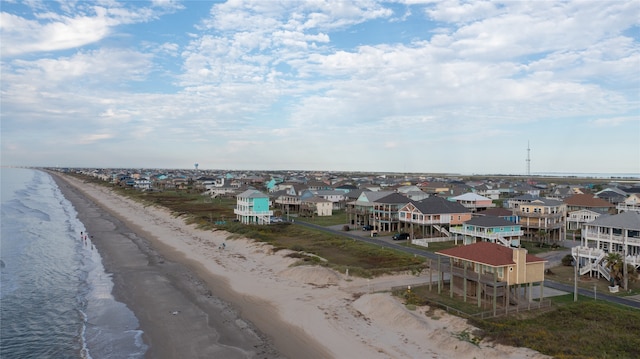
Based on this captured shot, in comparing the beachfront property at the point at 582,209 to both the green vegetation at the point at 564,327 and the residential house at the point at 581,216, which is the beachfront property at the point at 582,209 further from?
the green vegetation at the point at 564,327

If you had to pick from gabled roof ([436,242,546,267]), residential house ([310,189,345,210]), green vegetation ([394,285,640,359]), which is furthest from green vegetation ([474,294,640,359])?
residential house ([310,189,345,210])

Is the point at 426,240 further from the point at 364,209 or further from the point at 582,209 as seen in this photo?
the point at 582,209

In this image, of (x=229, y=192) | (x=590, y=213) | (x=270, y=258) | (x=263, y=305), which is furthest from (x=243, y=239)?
(x=229, y=192)

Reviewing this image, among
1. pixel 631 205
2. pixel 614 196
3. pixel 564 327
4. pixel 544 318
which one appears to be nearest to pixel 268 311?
pixel 544 318

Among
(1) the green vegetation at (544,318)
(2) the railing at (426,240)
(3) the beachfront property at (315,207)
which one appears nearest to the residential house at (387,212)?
(2) the railing at (426,240)

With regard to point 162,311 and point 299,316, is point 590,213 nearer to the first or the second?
point 299,316

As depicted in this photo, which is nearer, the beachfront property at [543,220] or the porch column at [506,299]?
the porch column at [506,299]

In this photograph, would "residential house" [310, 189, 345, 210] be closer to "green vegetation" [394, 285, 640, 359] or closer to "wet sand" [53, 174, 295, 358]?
"wet sand" [53, 174, 295, 358]
